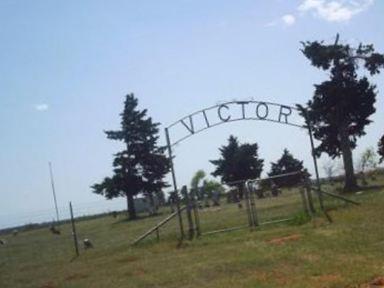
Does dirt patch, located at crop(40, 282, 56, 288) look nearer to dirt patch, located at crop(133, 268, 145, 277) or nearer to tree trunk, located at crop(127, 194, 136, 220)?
dirt patch, located at crop(133, 268, 145, 277)

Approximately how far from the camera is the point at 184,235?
25344 millimetres

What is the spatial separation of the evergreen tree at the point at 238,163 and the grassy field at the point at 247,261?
184ft

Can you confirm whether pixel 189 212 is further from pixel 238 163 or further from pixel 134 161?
pixel 238 163

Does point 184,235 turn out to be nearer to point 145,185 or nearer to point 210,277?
point 210,277

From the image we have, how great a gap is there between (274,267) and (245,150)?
224 feet

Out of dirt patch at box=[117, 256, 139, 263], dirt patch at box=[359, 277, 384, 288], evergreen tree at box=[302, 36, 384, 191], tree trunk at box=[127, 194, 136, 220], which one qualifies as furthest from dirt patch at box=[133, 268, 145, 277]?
tree trunk at box=[127, 194, 136, 220]

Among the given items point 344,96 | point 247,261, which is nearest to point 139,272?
point 247,261

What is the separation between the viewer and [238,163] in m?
81.9

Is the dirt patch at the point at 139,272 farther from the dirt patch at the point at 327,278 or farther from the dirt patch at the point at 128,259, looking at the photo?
the dirt patch at the point at 327,278

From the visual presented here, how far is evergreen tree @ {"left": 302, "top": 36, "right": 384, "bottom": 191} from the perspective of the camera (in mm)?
48906

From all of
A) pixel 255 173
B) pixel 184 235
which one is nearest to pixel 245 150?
pixel 255 173

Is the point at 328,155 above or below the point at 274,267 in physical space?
above

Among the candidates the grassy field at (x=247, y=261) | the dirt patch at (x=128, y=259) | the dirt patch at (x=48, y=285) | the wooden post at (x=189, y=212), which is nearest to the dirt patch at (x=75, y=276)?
the grassy field at (x=247, y=261)

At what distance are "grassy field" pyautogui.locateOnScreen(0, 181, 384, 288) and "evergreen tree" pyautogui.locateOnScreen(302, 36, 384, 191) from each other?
82.5 feet
